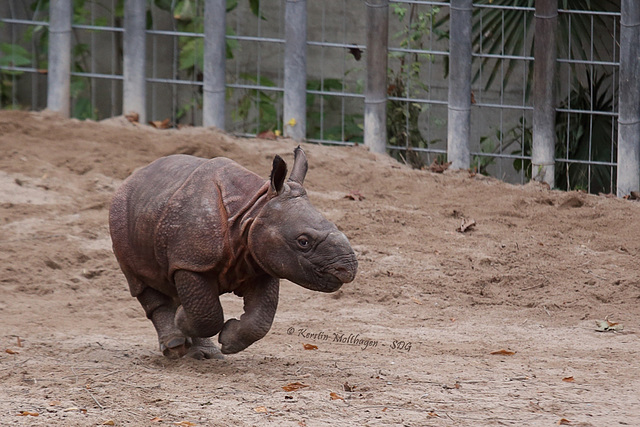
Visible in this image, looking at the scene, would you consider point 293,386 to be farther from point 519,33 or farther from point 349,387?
point 519,33

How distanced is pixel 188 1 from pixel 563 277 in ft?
19.2

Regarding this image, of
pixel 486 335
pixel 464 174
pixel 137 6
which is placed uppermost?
pixel 137 6

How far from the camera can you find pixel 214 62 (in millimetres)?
11086

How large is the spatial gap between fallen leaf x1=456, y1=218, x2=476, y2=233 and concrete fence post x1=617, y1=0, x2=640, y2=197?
1.88 metres

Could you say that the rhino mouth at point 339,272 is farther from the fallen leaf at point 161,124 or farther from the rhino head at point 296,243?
the fallen leaf at point 161,124

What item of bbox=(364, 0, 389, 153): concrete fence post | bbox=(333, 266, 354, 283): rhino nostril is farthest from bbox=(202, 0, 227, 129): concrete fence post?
bbox=(333, 266, 354, 283): rhino nostril

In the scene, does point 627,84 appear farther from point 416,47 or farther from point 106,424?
point 106,424

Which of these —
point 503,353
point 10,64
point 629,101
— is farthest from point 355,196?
point 10,64

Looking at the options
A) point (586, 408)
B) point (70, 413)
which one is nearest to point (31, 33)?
point (70, 413)

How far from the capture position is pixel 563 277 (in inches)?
307

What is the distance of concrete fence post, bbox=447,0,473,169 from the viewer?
10.3 meters

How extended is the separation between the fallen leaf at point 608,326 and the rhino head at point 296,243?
8.09 ft

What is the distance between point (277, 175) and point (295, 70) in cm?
601

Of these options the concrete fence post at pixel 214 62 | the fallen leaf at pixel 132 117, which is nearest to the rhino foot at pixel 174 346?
the concrete fence post at pixel 214 62
